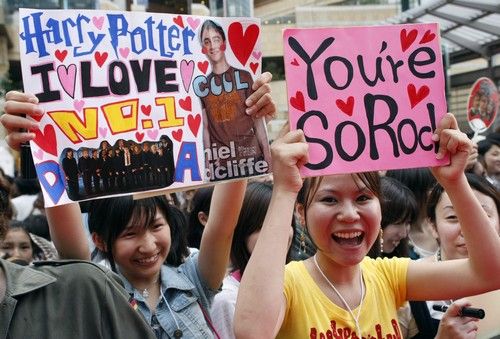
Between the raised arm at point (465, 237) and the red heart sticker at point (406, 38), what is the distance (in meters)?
0.25

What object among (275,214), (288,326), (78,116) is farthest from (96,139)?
(288,326)

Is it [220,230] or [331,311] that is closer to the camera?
[331,311]

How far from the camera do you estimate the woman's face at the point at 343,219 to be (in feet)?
7.11

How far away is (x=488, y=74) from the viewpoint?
11820 mm

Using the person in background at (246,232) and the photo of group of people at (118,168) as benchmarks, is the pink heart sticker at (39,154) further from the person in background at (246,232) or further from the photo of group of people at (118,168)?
the person in background at (246,232)

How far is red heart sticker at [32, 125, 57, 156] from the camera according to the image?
6.68 ft

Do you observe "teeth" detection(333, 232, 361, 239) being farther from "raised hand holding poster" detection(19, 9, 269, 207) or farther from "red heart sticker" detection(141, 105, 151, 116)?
"red heart sticker" detection(141, 105, 151, 116)

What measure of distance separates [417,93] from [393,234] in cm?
184

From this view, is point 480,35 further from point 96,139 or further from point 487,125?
point 96,139

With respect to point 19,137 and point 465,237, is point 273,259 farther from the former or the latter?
point 19,137

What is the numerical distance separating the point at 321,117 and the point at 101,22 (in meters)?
0.72

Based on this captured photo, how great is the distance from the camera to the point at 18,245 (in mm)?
4723

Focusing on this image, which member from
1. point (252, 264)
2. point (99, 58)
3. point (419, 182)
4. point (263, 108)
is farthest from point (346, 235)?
point (419, 182)

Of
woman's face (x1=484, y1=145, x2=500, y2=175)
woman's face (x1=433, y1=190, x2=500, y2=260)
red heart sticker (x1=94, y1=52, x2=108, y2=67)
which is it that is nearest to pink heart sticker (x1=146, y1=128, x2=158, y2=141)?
red heart sticker (x1=94, y1=52, x2=108, y2=67)
